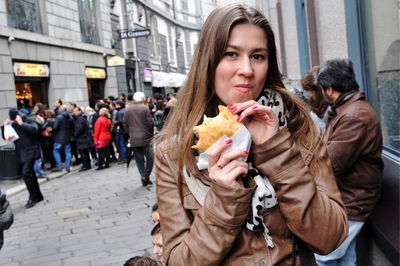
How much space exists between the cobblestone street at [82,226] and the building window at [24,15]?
23.4 feet

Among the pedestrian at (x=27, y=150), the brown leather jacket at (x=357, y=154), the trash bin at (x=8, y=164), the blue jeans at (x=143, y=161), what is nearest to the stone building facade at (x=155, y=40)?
the trash bin at (x=8, y=164)

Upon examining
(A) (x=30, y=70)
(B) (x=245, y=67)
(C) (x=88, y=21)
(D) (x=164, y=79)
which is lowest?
(B) (x=245, y=67)

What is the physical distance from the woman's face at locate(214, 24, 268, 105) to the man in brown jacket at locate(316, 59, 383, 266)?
162cm

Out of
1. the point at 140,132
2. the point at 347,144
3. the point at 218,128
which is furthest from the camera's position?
the point at 140,132

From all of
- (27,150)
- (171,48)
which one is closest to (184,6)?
(171,48)

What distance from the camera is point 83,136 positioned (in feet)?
39.8

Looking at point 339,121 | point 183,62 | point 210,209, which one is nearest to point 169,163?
point 210,209

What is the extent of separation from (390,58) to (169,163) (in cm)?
307

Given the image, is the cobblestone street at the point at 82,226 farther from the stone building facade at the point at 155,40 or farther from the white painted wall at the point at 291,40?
the stone building facade at the point at 155,40

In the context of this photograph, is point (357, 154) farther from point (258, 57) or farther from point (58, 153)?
point (58, 153)

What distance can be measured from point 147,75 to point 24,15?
46.6 feet

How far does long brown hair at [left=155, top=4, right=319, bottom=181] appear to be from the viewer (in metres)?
1.54

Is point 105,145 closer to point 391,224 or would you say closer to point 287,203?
point 391,224

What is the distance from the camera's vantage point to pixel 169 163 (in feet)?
5.39
